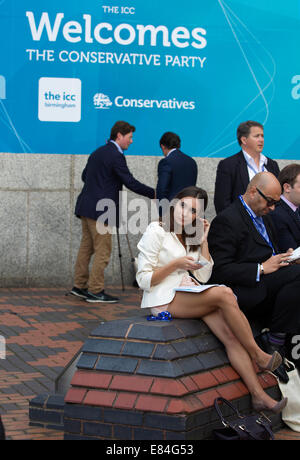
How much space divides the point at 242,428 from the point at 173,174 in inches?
208

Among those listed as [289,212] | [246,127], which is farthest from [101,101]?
[289,212]

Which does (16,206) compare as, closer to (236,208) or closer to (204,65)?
(204,65)

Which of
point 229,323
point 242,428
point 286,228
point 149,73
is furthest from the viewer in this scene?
point 149,73

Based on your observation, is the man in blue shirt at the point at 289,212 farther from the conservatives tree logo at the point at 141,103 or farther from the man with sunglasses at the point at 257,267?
the conservatives tree logo at the point at 141,103

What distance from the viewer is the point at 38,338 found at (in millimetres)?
7613

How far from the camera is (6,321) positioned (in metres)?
8.26

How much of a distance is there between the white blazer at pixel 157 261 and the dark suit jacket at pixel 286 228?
146 centimetres

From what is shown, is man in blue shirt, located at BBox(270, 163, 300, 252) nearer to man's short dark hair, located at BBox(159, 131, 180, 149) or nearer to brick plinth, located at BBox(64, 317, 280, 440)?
brick plinth, located at BBox(64, 317, 280, 440)

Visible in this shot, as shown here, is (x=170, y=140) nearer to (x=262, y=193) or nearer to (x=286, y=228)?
(x=286, y=228)

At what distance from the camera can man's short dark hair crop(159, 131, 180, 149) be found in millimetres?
9922

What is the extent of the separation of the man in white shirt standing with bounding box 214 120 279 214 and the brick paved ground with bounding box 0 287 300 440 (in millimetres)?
1546

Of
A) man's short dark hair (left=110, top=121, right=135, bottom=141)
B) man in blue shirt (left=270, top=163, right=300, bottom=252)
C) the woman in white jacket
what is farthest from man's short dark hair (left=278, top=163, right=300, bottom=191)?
man's short dark hair (left=110, top=121, right=135, bottom=141)

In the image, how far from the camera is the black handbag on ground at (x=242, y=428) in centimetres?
473
